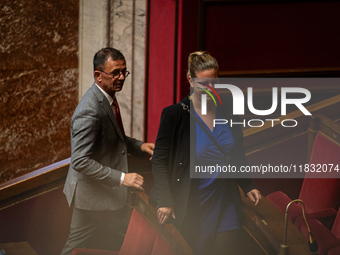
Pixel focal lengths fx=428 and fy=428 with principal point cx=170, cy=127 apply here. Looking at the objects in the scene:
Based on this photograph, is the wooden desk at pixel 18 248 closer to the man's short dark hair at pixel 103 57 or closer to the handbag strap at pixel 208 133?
the man's short dark hair at pixel 103 57

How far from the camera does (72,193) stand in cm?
206

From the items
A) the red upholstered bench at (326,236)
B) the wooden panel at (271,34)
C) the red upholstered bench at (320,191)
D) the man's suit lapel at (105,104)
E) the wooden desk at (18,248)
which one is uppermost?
the wooden panel at (271,34)

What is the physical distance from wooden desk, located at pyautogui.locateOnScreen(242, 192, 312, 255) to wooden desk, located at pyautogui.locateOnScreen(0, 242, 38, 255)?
1.27m

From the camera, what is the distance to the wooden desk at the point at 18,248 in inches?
93.1

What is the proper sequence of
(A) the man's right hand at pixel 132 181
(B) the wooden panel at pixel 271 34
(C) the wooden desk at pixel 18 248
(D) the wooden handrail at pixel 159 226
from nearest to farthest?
(D) the wooden handrail at pixel 159 226 < (A) the man's right hand at pixel 132 181 < (C) the wooden desk at pixel 18 248 < (B) the wooden panel at pixel 271 34

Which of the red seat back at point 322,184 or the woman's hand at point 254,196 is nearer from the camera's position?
the woman's hand at point 254,196

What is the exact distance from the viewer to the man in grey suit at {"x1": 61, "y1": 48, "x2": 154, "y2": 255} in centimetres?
191

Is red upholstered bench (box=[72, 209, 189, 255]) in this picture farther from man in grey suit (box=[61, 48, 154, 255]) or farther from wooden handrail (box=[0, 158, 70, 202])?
wooden handrail (box=[0, 158, 70, 202])

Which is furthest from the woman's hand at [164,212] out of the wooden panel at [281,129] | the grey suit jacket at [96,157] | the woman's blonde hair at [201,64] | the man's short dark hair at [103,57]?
the wooden panel at [281,129]

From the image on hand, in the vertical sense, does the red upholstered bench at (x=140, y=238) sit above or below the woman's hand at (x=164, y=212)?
below

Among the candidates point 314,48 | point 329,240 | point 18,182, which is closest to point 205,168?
point 329,240

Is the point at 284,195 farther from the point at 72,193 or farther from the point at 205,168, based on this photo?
the point at 72,193

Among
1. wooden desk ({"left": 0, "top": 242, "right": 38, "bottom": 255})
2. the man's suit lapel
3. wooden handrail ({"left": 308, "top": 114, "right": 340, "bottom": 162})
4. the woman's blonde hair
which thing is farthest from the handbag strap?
wooden desk ({"left": 0, "top": 242, "right": 38, "bottom": 255})

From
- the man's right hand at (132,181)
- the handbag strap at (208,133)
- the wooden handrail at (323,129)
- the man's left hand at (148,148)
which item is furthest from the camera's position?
the wooden handrail at (323,129)
